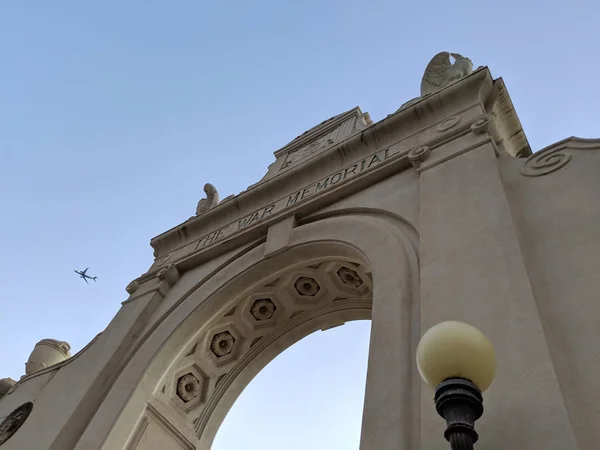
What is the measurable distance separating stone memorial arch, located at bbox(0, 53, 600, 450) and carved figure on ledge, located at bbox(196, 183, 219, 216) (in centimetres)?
5

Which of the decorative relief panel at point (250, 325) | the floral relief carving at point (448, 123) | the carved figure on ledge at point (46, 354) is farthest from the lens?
the carved figure on ledge at point (46, 354)

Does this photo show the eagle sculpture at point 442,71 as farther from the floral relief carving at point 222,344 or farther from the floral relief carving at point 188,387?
the floral relief carving at point 188,387

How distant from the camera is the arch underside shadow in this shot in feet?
29.8

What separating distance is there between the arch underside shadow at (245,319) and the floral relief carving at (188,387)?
2 cm

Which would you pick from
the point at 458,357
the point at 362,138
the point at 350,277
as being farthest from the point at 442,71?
the point at 458,357

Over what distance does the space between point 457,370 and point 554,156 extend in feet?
15.7

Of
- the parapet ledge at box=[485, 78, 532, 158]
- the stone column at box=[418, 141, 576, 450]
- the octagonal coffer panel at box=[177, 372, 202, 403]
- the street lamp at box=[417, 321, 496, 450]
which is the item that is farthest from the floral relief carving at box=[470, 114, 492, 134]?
the octagonal coffer panel at box=[177, 372, 202, 403]

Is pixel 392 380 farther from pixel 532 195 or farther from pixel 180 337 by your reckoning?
pixel 180 337

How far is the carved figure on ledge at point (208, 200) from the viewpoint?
13247 mm

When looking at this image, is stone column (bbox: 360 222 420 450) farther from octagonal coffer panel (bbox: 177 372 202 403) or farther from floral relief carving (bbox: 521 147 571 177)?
octagonal coffer panel (bbox: 177 372 202 403)

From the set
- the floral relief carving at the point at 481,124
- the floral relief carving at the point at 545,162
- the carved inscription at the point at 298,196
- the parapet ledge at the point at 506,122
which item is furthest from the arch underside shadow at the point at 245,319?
the parapet ledge at the point at 506,122

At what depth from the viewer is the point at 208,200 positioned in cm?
1359

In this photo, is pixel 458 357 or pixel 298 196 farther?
pixel 298 196

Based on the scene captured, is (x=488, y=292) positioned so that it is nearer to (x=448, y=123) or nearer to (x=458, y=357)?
(x=458, y=357)
